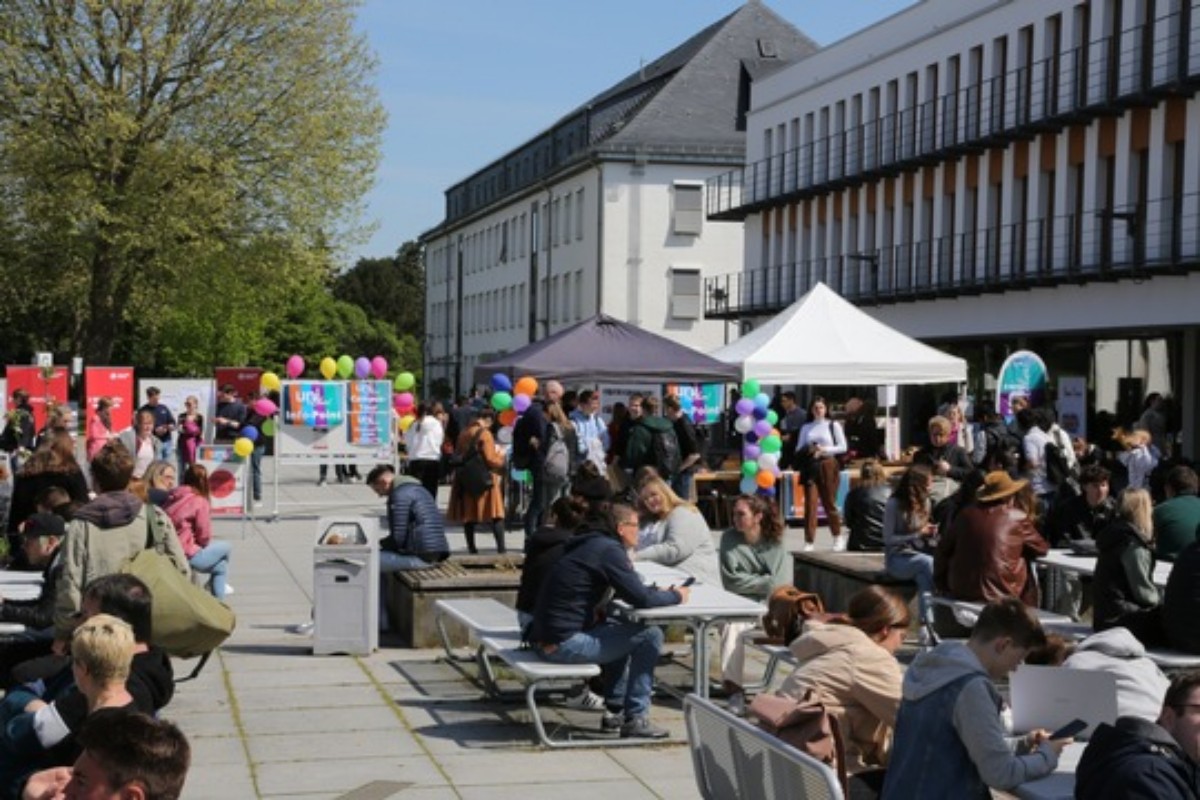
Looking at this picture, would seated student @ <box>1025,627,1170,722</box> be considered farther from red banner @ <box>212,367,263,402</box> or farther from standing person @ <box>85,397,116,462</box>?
red banner @ <box>212,367,263,402</box>

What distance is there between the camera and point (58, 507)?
13414 millimetres

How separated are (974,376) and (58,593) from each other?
40118 mm


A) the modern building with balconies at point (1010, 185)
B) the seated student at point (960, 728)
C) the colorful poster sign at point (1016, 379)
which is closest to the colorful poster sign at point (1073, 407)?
the modern building with balconies at point (1010, 185)

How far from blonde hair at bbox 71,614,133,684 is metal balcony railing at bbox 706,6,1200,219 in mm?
32701

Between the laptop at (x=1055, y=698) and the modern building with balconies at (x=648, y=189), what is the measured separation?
6198 cm

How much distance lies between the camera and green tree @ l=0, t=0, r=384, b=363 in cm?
4325

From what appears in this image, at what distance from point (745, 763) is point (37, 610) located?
5.97 meters

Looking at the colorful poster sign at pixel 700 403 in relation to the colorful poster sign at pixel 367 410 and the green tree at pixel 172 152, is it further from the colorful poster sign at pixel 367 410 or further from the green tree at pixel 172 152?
the green tree at pixel 172 152

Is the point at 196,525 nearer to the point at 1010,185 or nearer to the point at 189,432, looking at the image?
the point at 189,432

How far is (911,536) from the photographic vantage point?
577 inches

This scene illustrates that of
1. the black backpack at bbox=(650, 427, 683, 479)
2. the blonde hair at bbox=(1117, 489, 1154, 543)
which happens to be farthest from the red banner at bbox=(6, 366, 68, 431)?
the blonde hair at bbox=(1117, 489, 1154, 543)

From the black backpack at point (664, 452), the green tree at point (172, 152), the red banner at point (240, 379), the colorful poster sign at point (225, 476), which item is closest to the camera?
the black backpack at point (664, 452)

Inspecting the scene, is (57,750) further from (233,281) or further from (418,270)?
(418,270)

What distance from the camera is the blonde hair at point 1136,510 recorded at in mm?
11719
